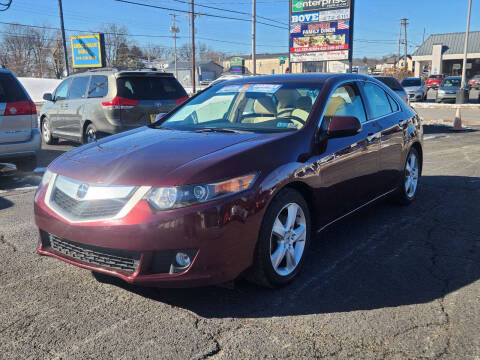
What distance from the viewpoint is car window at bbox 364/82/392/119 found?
4688 millimetres

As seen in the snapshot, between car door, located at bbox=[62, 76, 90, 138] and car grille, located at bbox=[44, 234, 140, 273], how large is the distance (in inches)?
279

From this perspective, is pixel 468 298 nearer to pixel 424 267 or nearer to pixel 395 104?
pixel 424 267

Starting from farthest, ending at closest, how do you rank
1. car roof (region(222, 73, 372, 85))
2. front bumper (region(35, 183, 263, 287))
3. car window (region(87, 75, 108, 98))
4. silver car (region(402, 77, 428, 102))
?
silver car (region(402, 77, 428, 102)), car window (region(87, 75, 108, 98)), car roof (region(222, 73, 372, 85)), front bumper (region(35, 183, 263, 287))

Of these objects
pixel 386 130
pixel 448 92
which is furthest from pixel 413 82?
pixel 386 130

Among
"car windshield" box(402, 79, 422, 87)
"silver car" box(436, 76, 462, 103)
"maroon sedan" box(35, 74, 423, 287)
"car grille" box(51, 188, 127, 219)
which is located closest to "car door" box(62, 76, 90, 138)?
"maroon sedan" box(35, 74, 423, 287)

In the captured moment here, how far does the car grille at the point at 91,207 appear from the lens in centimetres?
280

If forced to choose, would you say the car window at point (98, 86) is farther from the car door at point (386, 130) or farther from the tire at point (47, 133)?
the car door at point (386, 130)

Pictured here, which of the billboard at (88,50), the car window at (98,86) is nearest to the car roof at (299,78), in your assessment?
the car window at (98,86)

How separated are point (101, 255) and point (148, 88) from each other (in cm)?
662

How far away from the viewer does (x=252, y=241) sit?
2.95m

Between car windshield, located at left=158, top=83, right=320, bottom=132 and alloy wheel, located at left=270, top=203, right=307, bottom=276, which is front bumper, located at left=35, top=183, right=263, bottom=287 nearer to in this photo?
alloy wheel, located at left=270, top=203, right=307, bottom=276

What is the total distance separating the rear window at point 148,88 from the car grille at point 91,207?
20.0ft

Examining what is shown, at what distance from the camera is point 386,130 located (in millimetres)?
4723

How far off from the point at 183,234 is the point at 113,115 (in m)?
6.57
